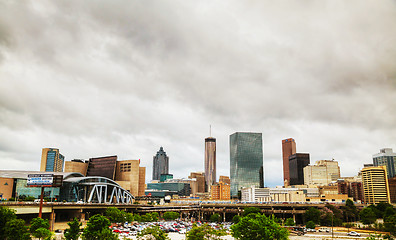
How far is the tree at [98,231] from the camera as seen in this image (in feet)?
226

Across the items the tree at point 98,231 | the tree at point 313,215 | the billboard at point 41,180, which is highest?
the billboard at point 41,180

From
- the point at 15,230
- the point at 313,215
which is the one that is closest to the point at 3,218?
the point at 15,230

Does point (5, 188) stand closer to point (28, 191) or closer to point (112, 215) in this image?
point (28, 191)

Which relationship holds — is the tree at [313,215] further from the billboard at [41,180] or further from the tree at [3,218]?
the tree at [3,218]

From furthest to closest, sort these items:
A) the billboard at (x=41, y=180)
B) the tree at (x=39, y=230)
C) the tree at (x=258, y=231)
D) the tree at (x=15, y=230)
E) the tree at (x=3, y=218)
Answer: the billboard at (x=41, y=180)
the tree at (x=39, y=230)
the tree at (x=258, y=231)
the tree at (x=3, y=218)
the tree at (x=15, y=230)

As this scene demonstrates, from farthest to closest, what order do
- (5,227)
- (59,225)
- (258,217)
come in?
(59,225), (258,217), (5,227)

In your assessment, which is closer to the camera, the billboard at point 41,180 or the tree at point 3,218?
the tree at point 3,218

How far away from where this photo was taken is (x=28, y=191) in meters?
188

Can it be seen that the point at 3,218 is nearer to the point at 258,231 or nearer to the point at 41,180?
the point at 41,180

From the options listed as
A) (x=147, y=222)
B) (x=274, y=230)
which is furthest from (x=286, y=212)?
(x=274, y=230)

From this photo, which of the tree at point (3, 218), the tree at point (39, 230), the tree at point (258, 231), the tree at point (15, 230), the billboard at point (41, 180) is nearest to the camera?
the tree at point (15, 230)

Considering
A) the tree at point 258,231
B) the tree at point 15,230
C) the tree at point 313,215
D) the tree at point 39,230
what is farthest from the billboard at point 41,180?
the tree at point 313,215

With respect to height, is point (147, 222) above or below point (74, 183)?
below

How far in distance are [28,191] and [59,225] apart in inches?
2817
